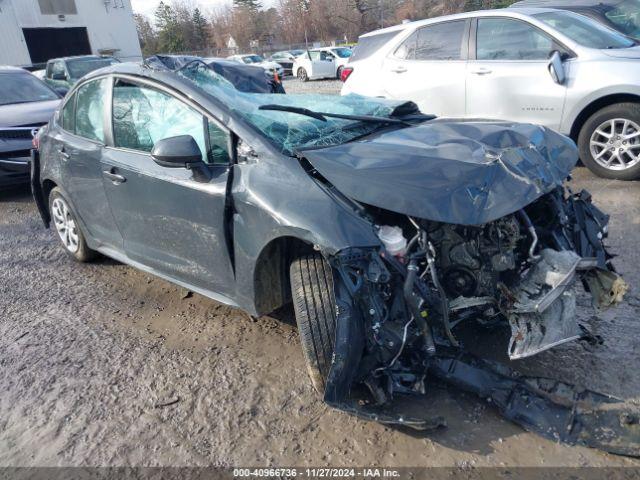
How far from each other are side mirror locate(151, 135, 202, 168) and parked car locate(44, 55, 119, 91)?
1330 cm

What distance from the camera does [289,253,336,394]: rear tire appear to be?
264 centimetres

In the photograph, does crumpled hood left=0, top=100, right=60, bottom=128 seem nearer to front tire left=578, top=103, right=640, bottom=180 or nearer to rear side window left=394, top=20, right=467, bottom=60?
rear side window left=394, top=20, right=467, bottom=60

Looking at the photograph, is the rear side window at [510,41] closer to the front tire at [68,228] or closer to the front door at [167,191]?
the front door at [167,191]

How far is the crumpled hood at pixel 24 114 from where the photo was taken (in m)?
7.37

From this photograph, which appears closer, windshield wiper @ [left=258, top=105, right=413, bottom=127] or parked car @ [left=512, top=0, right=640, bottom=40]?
windshield wiper @ [left=258, top=105, right=413, bottom=127]

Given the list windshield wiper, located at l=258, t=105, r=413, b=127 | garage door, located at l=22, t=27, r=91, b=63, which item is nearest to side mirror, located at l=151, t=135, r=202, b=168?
windshield wiper, located at l=258, t=105, r=413, b=127

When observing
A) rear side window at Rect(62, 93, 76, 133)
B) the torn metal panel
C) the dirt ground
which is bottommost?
the dirt ground

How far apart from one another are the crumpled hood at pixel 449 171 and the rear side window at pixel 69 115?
102 inches

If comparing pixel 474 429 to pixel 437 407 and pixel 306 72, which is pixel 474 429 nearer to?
pixel 437 407

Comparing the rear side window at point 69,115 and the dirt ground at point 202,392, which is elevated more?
the rear side window at point 69,115

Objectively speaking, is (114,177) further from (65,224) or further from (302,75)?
(302,75)

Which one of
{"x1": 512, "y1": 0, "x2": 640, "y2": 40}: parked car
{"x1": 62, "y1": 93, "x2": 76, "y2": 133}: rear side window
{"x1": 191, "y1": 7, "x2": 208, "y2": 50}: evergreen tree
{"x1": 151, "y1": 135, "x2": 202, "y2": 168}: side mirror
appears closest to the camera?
{"x1": 151, "y1": 135, "x2": 202, "y2": 168}: side mirror

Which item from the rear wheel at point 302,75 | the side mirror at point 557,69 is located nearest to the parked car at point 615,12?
the side mirror at point 557,69

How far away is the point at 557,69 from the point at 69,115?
494cm
